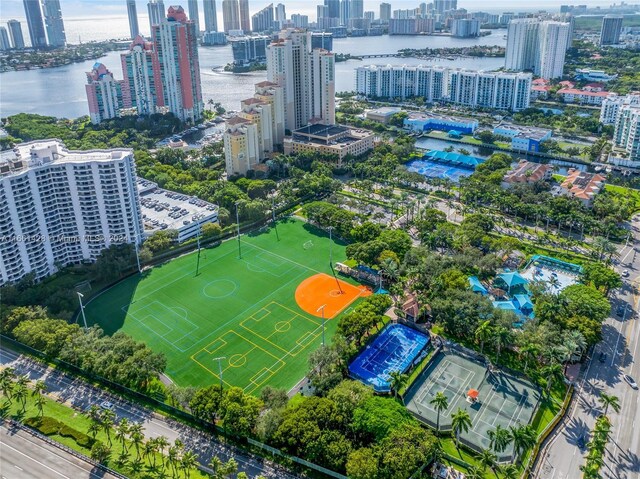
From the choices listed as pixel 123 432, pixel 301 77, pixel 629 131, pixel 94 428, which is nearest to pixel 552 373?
pixel 123 432

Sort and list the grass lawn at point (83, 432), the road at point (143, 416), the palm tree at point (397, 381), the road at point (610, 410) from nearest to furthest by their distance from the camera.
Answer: the grass lawn at point (83, 432)
the road at point (610, 410)
the road at point (143, 416)
the palm tree at point (397, 381)

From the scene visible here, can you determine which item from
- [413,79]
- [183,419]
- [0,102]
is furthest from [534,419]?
[0,102]

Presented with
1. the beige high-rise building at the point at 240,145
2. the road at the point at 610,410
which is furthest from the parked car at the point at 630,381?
the beige high-rise building at the point at 240,145

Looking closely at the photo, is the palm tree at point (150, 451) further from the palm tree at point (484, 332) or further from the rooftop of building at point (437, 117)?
the rooftop of building at point (437, 117)

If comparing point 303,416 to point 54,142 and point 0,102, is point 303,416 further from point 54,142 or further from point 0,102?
point 0,102

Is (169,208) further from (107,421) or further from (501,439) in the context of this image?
(501,439)

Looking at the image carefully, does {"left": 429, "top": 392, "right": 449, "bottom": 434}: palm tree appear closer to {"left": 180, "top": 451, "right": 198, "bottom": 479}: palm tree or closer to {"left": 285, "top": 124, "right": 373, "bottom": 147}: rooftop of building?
{"left": 180, "top": 451, "right": 198, "bottom": 479}: palm tree
